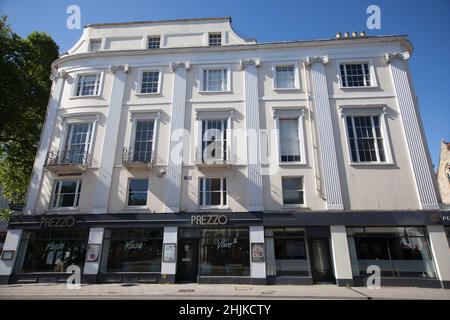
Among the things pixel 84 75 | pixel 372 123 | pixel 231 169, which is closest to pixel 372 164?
pixel 372 123

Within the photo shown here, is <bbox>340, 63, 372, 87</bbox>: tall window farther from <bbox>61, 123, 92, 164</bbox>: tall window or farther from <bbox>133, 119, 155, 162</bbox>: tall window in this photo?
<bbox>61, 123, 92, 164</bbox>: tall window

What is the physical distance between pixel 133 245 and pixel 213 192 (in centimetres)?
475

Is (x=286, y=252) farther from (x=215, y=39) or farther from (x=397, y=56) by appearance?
(x=215, y=39)

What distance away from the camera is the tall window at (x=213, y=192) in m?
13.1

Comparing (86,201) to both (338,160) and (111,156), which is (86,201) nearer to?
(111,156)

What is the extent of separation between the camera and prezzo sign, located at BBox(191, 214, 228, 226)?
12.2m

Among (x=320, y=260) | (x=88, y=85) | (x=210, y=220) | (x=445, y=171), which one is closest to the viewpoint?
(x=320, y=260)

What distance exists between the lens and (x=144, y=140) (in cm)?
1448

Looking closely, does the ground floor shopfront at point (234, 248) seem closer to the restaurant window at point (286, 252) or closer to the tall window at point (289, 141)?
the restaurant window at point (286, 252)

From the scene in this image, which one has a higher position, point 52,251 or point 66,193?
point 66,193

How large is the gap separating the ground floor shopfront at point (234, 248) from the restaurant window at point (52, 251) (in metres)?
0.05

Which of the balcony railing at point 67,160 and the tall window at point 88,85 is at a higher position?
the tall window at point 88,85

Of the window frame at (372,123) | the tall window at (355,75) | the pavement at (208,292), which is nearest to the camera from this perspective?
the pavement at (208,292)

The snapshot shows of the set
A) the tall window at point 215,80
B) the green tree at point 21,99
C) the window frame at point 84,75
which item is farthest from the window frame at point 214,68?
the green tree at point 21,99
